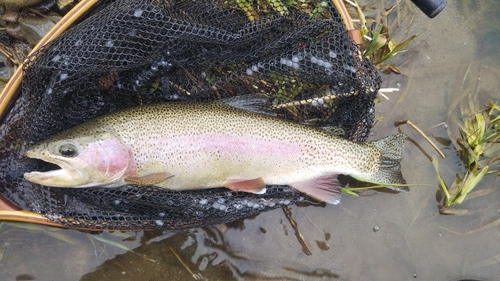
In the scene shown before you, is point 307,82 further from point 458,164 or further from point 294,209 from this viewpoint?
point 458,164

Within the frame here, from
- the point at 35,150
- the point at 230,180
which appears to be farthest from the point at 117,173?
the point at 230,180

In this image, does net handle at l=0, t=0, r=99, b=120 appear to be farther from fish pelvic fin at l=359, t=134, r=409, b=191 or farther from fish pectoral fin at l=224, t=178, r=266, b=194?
fish pelvic fin at l=359, t=134, r=409, b=191

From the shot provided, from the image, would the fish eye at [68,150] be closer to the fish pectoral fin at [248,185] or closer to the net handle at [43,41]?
the net handle at [43,41]

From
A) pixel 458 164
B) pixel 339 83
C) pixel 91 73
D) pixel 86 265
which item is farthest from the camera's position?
pixel 458 164

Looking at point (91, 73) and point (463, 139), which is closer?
point (91, 73)

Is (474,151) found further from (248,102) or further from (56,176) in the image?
(56,176)

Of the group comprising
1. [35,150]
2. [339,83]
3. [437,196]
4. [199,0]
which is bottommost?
[437,196]

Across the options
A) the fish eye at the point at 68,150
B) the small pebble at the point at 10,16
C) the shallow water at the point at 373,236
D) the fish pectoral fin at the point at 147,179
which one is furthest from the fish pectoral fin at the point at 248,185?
the small pebble at the point at 10,16
